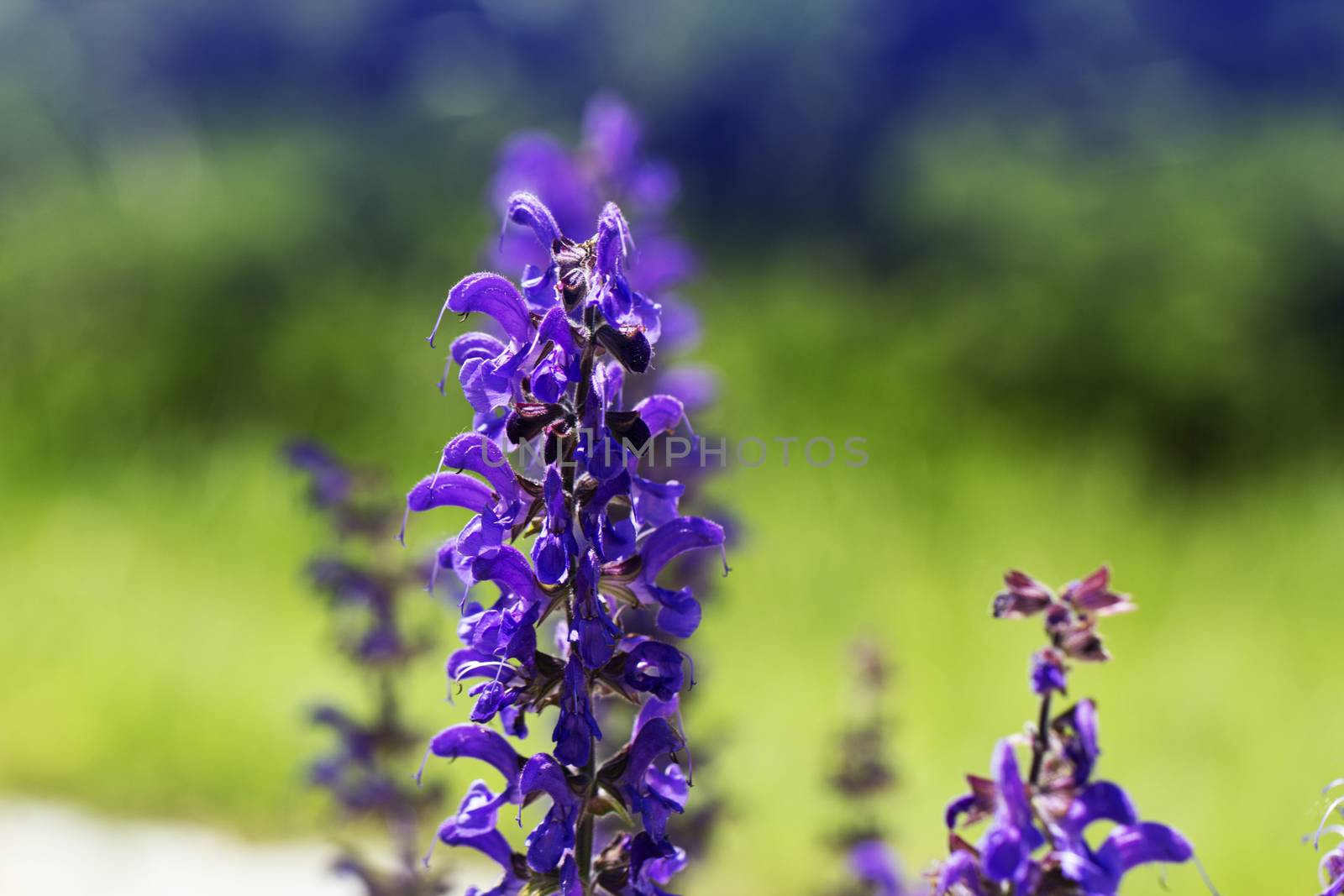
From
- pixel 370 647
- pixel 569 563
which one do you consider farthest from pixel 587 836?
pixel 370 647

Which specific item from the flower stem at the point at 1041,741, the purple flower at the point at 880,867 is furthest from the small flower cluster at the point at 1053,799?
the purple flower at the point at 880,867

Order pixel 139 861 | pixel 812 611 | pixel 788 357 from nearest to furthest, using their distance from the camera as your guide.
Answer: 1. pixel 139 861
2. pixel 812 611
3. pixel 788 357

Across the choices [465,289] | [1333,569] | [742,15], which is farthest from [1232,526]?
[465,289]

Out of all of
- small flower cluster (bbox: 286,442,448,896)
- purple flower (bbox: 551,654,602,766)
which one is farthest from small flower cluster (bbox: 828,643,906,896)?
purple flower (bbox: 551,654,602,766)

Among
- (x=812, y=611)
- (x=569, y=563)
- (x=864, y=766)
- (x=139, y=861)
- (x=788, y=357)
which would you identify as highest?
(x=788, y=357)

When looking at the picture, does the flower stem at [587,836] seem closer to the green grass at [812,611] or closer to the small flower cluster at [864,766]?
the small flower cluster at [864,766]

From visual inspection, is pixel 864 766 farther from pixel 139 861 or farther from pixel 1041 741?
pixel 139 861

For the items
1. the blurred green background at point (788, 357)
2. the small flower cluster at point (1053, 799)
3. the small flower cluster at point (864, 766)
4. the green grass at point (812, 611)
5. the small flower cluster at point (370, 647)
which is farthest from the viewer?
the blurred green background at point (788, 357)
